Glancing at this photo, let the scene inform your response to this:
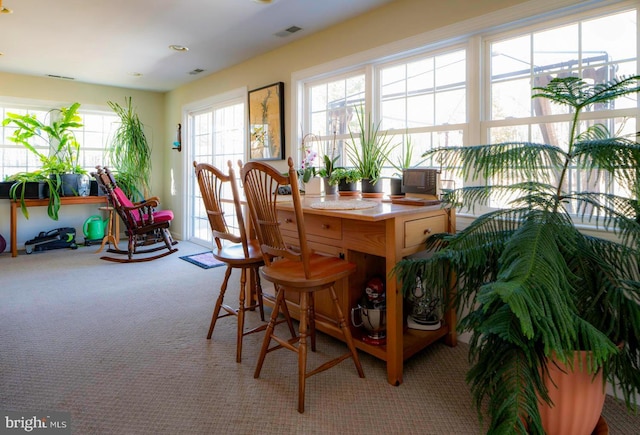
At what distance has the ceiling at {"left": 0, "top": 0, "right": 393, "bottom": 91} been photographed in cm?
292

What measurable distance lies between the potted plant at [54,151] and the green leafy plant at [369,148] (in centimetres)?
405

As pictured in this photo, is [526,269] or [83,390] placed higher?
[526,269]

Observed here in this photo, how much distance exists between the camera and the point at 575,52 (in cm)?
205

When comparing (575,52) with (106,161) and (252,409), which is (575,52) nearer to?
(252,409)

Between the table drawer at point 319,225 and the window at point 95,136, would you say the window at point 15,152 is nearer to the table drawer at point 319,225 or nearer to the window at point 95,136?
the window at point 95,136

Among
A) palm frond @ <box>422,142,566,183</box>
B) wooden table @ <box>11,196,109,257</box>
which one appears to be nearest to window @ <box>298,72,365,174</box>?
palm frond @ <box>422,142,566,183</box>

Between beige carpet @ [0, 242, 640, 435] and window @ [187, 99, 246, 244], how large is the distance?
234cm

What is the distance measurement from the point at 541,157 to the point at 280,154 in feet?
9.34

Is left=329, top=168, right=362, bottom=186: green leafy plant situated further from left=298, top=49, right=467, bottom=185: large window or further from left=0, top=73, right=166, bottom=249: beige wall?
left=0, top=73, right=166, bottom=249: beige wall

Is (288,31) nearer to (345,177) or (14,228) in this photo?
(345,177)

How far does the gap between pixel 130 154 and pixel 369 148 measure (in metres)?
4.11

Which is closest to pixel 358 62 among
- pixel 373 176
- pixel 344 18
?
pixel 344 18

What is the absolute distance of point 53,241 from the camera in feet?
16.3

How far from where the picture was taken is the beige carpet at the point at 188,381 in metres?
1.56
